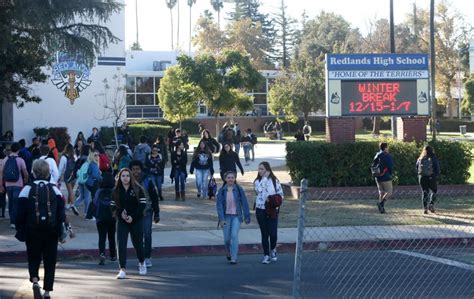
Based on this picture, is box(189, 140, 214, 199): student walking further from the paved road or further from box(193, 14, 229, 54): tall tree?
box(193, 14, 229, 54): tall tree

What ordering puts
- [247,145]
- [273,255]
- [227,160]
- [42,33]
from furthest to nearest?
[247,145], [227,160], [42,33], [273,255]

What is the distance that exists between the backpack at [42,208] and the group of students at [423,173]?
10.3 m

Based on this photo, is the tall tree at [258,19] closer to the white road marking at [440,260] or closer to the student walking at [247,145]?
the student walking at [247,145]

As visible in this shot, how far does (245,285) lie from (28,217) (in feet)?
10.4

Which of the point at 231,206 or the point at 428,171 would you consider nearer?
the point at 231,206

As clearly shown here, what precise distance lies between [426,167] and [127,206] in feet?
29.2

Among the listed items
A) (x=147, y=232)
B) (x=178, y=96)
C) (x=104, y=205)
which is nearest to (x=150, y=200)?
(x=147, y=232)

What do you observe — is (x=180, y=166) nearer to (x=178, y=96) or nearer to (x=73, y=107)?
(x=73, y=107)

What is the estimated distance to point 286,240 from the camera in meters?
14.9

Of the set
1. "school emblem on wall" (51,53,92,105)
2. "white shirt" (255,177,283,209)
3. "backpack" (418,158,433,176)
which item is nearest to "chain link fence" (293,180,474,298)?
"backpack" (418,158,433,176)

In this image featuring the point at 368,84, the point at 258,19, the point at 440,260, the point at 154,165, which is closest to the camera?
the point at 440,260

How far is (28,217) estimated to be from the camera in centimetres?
928

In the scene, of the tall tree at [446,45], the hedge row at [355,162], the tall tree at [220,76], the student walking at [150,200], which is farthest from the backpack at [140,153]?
the tall tree at [446,45]

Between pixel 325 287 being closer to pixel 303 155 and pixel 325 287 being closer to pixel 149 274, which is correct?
pixel 149 274
